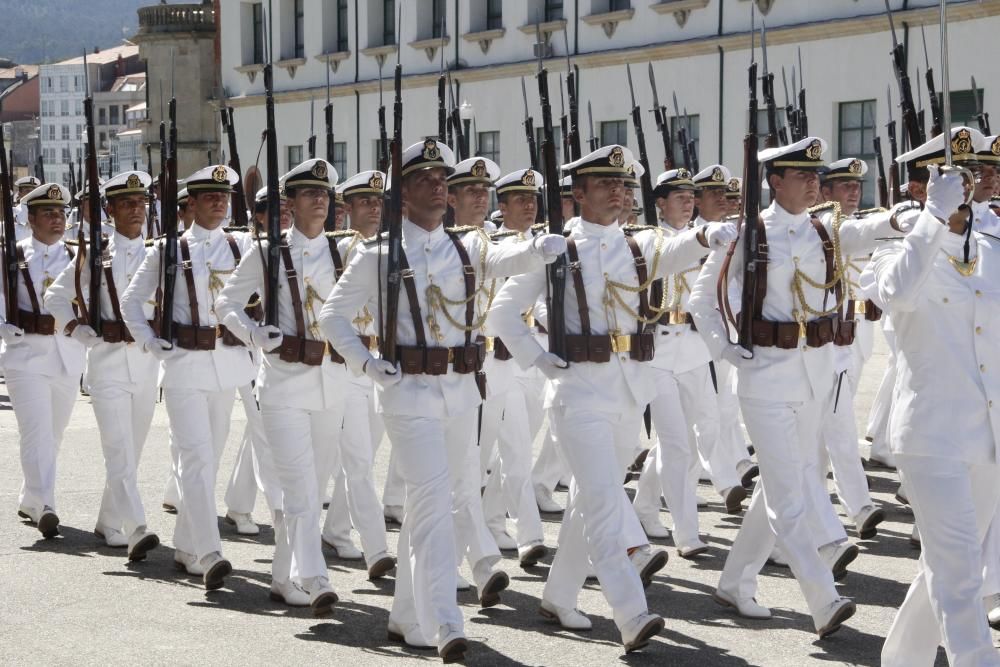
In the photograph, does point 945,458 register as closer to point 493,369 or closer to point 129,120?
point 493,369

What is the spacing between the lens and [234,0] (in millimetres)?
42562

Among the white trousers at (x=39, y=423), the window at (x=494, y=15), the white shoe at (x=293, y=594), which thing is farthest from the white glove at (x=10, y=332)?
the window at (x=494, y=15)

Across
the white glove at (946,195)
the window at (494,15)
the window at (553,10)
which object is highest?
the window at (494,15)

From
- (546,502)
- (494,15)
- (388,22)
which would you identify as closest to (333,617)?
(546,502)

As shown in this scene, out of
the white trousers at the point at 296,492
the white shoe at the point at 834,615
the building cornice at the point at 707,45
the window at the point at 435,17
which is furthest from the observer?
the window at the point at 435,17

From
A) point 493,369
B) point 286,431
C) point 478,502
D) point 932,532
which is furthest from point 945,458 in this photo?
point 493,369

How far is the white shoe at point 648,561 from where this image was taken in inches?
329

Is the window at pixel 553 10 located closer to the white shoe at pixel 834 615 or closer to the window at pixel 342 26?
the window at pixel 342 26

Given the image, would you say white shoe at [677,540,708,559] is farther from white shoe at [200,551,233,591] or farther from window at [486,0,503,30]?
window at [486,0,503,30]

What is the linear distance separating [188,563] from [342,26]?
100ft

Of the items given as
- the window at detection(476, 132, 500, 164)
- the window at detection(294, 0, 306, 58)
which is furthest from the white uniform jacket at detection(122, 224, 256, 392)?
the window at detection(294, 0, 306, 58)

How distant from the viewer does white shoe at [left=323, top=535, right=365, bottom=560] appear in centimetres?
952

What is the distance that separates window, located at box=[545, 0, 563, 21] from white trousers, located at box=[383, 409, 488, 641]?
81.6ft

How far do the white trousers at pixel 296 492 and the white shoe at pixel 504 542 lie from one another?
5.77 feet
